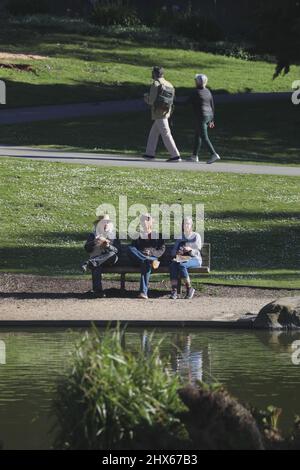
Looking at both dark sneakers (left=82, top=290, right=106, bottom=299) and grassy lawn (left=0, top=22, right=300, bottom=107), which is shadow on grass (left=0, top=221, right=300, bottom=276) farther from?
grassy lawn (left=0, top=22, right=300, bottom=107)

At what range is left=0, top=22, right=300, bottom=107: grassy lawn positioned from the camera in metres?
44.0

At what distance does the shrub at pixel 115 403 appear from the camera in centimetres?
905

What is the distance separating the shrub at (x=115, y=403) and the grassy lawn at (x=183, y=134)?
79.6 ft

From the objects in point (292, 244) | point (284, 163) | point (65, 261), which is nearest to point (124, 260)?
point (65, 261)

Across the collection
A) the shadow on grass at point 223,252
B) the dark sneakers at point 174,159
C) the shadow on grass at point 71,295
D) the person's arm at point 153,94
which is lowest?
the shadow on grass at point 223,252

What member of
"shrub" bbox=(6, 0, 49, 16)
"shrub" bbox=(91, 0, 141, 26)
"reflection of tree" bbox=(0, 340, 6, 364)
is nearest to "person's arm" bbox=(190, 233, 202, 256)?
"reflection of tree" bbox=(0, 340, 6, 364)

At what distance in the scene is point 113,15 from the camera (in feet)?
194

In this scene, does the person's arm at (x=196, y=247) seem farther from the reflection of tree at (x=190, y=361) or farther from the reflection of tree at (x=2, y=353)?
the reflection of tree at (x=2, y=353)

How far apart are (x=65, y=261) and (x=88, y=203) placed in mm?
4377

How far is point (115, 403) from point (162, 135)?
21.2m

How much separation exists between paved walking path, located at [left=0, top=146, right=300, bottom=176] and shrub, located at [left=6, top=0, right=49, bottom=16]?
2827 centimetres

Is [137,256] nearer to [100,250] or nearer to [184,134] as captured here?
[100,250]

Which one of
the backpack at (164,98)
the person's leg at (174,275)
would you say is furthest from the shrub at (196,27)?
the person's leg at (174,275)
